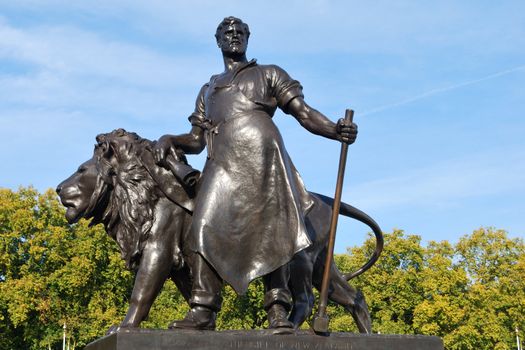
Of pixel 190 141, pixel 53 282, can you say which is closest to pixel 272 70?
pixel 190 141

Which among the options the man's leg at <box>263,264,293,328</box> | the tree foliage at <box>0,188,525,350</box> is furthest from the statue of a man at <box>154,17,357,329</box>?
the tree foliage at <box>0,188,525,350</box>

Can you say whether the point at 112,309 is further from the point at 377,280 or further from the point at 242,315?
the point at 377,280

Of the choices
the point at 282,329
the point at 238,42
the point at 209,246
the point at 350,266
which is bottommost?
the point at 282,329

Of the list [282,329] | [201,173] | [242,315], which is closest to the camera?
[282,329]

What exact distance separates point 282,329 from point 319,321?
13.4 inches

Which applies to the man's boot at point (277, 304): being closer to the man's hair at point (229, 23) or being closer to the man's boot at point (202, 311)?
the man's boot at point (202, 311)

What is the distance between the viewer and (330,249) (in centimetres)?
809

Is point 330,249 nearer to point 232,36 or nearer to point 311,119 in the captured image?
point 311,119

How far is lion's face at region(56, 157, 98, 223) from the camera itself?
29.1 feet

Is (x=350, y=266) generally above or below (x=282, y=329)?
above

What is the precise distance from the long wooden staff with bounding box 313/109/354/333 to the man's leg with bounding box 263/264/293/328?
1.09 ft

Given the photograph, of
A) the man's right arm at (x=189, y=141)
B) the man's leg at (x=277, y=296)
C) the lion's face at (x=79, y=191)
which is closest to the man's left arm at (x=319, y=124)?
the man's right arm at (x=189, y=141)

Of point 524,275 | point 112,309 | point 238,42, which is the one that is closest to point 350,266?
point 524,275

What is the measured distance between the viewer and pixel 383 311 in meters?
42.7
